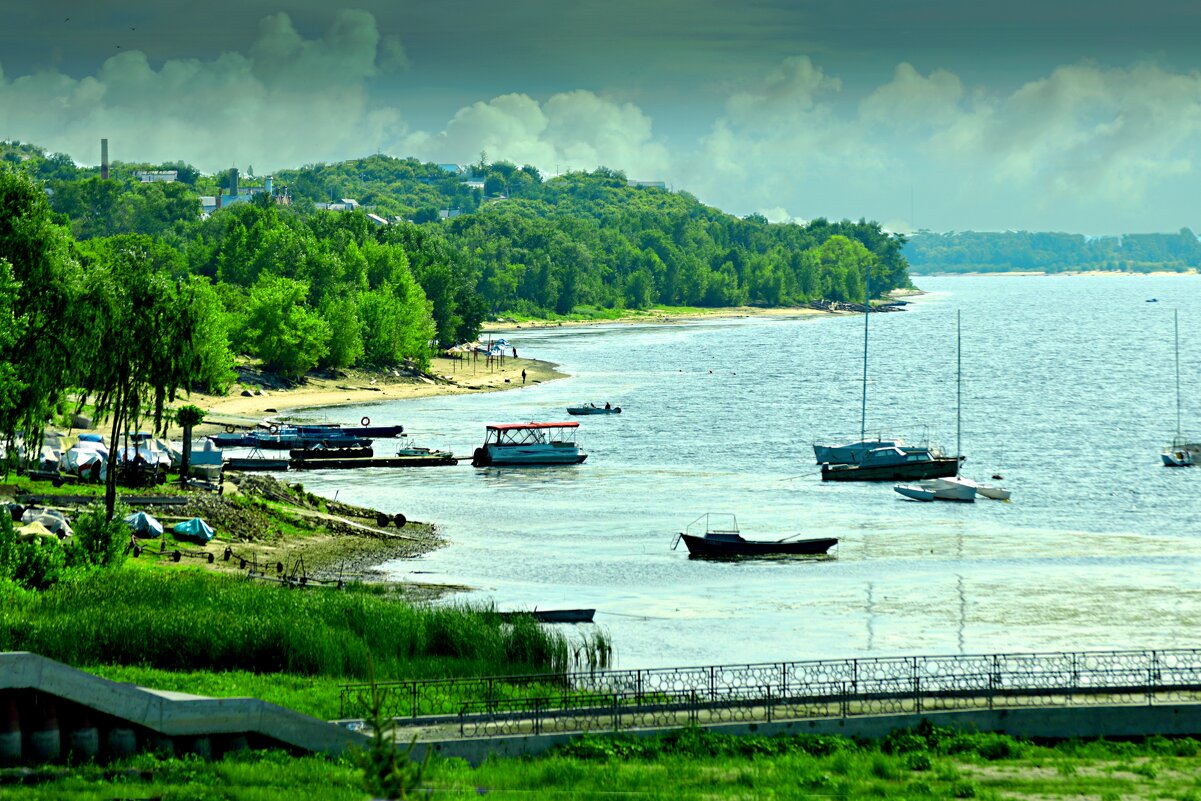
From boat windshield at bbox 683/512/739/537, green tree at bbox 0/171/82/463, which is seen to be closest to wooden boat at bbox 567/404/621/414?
boat windshield at bbox 683/512/739/537

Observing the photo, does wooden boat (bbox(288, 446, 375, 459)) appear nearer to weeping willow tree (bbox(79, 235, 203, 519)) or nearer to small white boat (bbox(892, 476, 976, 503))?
weeping willow tree (bbox(79, 235, 203, 519))

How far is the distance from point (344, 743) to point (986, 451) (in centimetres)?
9475

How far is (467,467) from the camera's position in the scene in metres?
108

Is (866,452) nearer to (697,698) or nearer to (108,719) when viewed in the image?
(697,698)

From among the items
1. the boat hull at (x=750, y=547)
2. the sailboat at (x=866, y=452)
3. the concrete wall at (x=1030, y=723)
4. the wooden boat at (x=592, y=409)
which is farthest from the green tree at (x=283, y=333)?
the concrete wall at (x=1030, y=723)

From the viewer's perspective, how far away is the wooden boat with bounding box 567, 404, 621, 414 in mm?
142125

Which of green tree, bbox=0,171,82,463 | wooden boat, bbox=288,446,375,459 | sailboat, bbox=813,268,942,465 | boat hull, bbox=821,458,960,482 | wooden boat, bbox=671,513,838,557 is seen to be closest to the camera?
green tree, bbox=0,171,82,463

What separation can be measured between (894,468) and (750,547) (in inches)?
1337

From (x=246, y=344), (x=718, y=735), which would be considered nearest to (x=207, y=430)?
(x=246, y=344)

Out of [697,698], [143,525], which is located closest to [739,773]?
[697,698]

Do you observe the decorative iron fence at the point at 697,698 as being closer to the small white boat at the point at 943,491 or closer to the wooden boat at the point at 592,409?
the small white boat at the point at 943,491

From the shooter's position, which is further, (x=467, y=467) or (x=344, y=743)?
(x=467, y=467)

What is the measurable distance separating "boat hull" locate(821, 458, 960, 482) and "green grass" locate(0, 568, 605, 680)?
190ft

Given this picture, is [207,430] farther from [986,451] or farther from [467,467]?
[986,451]
